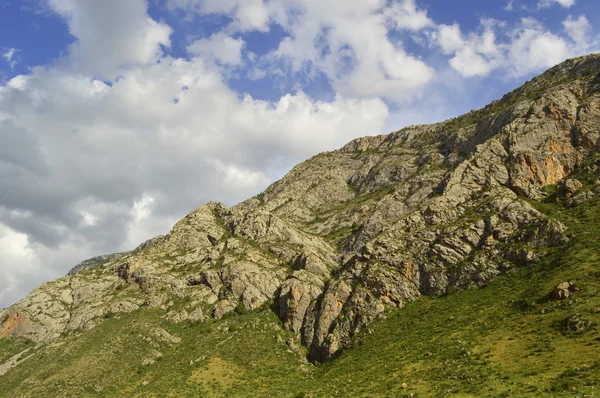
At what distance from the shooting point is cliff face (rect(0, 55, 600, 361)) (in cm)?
8156

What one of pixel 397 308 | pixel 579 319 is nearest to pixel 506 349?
pixel 579 319

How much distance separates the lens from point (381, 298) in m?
82.2

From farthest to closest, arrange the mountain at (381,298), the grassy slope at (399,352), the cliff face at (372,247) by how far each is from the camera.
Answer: the cliff face at (372,247) → the mountain at (381,298) → the grassy slope at (399,352)

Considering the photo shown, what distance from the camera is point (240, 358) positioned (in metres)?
78.2

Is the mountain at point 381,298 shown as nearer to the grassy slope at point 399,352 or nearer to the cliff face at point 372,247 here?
the grassy slope at point 399,352

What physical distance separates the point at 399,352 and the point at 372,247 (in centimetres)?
3267

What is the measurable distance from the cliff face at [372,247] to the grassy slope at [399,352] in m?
4.72

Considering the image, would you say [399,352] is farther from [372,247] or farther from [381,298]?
[372,247]

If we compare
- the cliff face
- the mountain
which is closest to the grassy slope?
the mountain

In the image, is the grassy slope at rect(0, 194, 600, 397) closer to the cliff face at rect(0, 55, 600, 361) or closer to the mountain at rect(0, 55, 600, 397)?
the mountain at rect(0, 55, 600, 397)

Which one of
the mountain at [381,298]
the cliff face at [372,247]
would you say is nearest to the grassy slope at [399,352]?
the mountain at [381,298]

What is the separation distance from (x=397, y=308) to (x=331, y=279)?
21.9 meters

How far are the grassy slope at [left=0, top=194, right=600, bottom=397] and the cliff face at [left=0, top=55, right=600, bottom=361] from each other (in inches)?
186

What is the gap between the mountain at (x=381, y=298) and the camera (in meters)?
53.4
